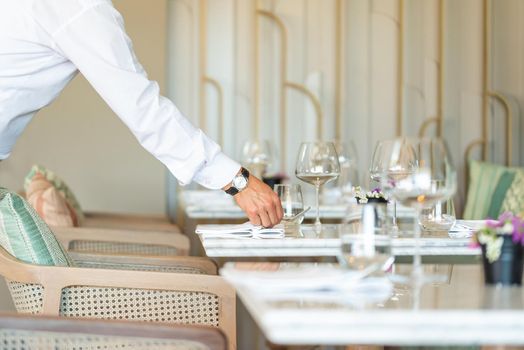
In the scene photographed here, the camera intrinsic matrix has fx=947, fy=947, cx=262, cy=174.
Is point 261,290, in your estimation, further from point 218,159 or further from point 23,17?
point 23,17

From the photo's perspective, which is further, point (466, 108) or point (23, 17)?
point (466, 108)

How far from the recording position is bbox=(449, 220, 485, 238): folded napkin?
7.89 ft

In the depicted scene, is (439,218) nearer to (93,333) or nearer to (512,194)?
(93,333)

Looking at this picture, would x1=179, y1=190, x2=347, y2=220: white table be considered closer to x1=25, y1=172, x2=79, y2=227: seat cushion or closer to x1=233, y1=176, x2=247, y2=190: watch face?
x1=25, y1=172, x2=79, y2=227: seat cushion

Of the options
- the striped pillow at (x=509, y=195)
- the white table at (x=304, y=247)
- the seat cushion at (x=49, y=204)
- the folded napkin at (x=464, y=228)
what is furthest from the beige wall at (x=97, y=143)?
the white table at (x=304, y=247)

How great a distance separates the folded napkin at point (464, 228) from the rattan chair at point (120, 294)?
616 mm

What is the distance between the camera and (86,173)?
5258 mm

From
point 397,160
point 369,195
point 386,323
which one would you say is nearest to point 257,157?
point 369,195

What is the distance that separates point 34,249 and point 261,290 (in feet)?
3.17

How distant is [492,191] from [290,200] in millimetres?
2262

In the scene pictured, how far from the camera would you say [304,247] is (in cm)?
226

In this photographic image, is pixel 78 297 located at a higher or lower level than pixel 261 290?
lower

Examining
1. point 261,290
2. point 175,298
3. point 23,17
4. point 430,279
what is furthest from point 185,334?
point 23,17

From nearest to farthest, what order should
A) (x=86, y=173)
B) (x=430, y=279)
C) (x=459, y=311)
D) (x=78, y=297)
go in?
(x=459, y=311) < (x=430, y=279) < (x=78, y=297) < (x=86, y=173)
